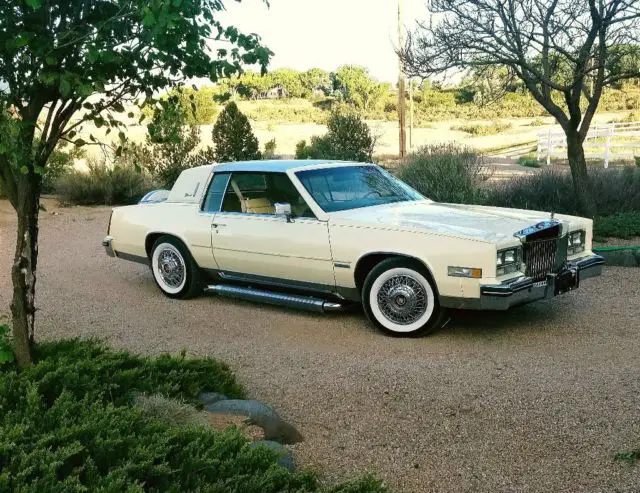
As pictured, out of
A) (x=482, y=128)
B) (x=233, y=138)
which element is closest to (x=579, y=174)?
(x=233, y=138)

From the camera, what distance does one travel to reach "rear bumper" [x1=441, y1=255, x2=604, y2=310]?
579 centimetres

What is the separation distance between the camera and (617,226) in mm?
10789

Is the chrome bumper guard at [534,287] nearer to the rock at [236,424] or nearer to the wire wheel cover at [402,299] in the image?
the wire wheel cover at [402,299]

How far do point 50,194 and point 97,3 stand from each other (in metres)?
15.4

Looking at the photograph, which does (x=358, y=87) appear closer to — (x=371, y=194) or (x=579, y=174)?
(x=579, y=174)

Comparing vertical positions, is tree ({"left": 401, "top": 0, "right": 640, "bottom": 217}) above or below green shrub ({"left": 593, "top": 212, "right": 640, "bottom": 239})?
above

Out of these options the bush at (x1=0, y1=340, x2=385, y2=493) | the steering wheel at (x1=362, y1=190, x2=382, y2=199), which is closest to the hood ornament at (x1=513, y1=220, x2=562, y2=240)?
the steering wheel at (x1=362, y1=190, x2=382, y2=199)

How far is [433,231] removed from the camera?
599 centimetres

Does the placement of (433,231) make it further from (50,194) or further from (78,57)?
(50,194)

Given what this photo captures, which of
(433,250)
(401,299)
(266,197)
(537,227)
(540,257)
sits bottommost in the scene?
(401,299)

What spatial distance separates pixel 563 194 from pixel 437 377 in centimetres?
776

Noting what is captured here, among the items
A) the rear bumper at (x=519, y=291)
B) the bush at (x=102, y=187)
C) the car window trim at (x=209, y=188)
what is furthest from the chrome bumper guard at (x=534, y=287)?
the bush at (x=102, y=187)

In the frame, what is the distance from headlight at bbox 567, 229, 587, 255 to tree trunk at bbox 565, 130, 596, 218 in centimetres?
448

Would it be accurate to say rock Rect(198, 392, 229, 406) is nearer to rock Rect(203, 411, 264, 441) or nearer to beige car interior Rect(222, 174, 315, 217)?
rock Rect(203, 411, 264, 441)
